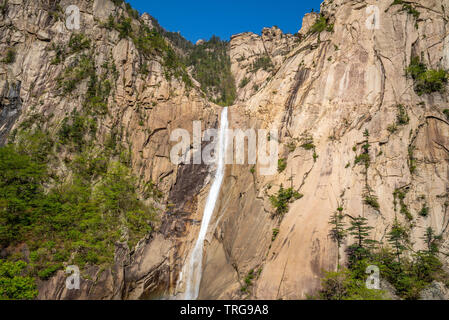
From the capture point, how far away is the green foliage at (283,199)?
798 inches

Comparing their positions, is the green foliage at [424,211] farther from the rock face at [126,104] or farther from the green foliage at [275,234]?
the rock face at [126,104]

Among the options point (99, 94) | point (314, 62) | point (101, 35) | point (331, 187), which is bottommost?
point (331, 187)

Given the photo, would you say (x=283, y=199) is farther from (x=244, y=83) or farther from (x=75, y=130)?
(x=244, y=83)

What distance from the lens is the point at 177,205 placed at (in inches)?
1054

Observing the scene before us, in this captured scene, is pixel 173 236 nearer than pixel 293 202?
No

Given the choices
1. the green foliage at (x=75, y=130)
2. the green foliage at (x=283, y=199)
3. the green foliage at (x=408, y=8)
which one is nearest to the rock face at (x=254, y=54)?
the green foliage at (x=408, y=8)

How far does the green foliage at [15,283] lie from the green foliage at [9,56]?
75.1ft

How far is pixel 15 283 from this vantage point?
14.9 m

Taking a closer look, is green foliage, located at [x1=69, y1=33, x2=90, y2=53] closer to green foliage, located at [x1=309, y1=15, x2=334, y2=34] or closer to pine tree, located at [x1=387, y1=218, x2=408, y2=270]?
green foliage, located at [x1=309, y1=15, x2=334, y2=34]

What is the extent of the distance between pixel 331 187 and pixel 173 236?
15.8 metres

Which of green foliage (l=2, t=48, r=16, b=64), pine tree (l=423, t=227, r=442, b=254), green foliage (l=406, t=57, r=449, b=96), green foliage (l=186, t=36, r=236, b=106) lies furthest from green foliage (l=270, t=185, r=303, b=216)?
green foliage (l=186, t=36, r=236, b=106)

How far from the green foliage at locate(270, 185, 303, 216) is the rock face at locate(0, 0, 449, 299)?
60 centimetres
